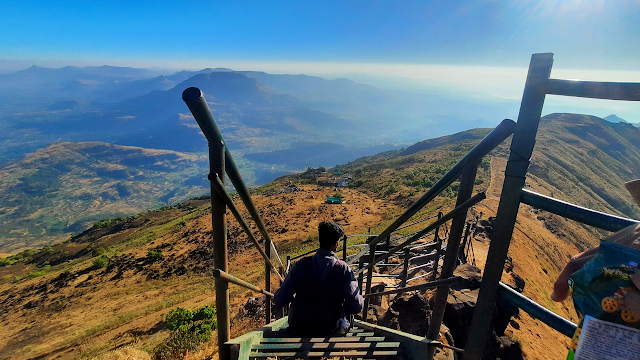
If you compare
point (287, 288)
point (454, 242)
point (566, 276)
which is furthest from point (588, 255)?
point (287, 288)

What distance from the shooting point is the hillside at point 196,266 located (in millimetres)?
8609

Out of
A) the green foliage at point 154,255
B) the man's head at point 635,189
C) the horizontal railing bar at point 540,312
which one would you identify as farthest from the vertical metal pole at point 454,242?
the green foliage at point 154,255

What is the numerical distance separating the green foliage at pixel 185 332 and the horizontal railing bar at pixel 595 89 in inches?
254

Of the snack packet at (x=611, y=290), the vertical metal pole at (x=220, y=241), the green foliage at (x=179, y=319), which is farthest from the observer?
the green foliage at (x=179, y=319)

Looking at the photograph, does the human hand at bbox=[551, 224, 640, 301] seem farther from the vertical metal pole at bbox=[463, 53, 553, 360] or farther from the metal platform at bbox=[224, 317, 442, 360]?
the metal platform at bbox=[224, 317, 442, 360]

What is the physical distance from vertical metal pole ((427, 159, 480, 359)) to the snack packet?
0.70 m

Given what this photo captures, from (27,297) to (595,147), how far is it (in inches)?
3014

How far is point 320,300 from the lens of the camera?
2.70m

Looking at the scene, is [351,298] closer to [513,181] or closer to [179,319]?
[513,181]

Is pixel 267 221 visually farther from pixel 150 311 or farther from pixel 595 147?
pixel 595 147

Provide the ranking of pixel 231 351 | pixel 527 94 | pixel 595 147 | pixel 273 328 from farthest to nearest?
pixel 595 147
pixel 273 328
pixel 231 351
pixel 527 94

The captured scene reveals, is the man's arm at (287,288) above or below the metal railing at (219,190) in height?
below

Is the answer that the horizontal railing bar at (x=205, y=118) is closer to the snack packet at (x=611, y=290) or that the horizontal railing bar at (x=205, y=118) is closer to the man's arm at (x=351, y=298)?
the man's arm at (x=351, y=298)

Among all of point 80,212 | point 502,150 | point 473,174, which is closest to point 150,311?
point 473,174
